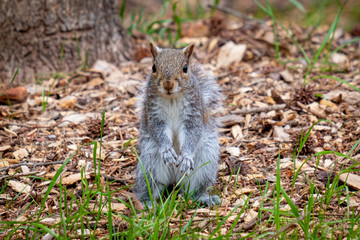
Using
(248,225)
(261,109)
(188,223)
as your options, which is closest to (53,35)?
(261,109)

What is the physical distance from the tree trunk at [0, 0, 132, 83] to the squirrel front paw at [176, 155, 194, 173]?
6.73 ft

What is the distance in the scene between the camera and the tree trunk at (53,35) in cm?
404

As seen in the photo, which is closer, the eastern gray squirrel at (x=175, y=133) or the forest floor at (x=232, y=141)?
the forest floor at (x=232, y=141)

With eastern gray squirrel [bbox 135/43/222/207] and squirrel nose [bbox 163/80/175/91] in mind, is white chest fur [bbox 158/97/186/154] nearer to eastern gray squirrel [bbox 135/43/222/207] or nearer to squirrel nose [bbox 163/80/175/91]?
eastern gray squirrel [bbox 135/43/222/207]

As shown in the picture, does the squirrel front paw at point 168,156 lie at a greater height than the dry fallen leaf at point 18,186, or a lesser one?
greater

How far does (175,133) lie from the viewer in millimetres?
2945

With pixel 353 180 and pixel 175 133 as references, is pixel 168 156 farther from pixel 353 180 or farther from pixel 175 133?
pixel 353 180

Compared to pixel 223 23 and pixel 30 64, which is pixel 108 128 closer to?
pixel 30 64

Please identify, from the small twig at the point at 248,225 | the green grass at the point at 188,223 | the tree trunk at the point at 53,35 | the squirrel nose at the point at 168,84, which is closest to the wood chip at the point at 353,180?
the green grass at the point at 188,223

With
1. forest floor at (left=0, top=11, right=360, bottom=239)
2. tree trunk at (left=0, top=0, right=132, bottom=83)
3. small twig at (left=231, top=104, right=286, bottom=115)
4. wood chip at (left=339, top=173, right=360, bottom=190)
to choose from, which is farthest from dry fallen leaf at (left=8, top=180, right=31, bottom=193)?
wood chip at (left=339, top=173, right=360, bottom=190)

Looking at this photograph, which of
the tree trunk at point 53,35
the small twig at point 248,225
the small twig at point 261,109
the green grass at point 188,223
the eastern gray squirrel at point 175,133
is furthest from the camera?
the tree trunk at point 53,35

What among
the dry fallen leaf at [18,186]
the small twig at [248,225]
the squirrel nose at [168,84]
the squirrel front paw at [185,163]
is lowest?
the dry fallen leaf at [18,186]

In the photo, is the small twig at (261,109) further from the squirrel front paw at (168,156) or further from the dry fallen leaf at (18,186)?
the dry fallen leaf at (18,186)

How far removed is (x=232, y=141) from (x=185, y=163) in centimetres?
81
